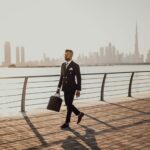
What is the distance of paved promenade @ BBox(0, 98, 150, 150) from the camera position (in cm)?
642

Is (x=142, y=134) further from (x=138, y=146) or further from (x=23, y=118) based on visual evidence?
(x=23, y=118)

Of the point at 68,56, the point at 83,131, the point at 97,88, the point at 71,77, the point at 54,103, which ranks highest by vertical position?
the point at 68,56

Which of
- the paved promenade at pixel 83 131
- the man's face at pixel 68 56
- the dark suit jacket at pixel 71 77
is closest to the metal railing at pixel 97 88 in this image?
the paved promenade at pixel 83 131

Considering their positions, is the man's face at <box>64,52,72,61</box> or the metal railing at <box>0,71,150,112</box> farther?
the metal railing at <box>0,71,150,112</box>

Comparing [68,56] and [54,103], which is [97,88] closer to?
[54,103]

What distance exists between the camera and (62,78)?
8367mm

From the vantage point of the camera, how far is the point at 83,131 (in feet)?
25.3

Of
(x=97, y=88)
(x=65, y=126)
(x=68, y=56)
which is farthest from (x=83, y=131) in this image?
(x=97, y=88)

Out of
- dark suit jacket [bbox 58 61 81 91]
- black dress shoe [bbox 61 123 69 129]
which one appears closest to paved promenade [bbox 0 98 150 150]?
black dress shoe [bbox 61 123 69 129]

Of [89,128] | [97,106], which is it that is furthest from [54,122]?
[97,106]

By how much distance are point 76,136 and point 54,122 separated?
1.60 meters

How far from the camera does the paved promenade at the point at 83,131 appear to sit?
21.1 feet

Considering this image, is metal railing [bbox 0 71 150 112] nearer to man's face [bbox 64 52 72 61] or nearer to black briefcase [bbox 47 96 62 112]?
black briefcase [bbox 47 96 62 112]

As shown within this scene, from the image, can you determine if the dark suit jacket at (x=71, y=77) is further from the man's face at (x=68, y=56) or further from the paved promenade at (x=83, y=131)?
the paved promenade at (x=83, y=131)
